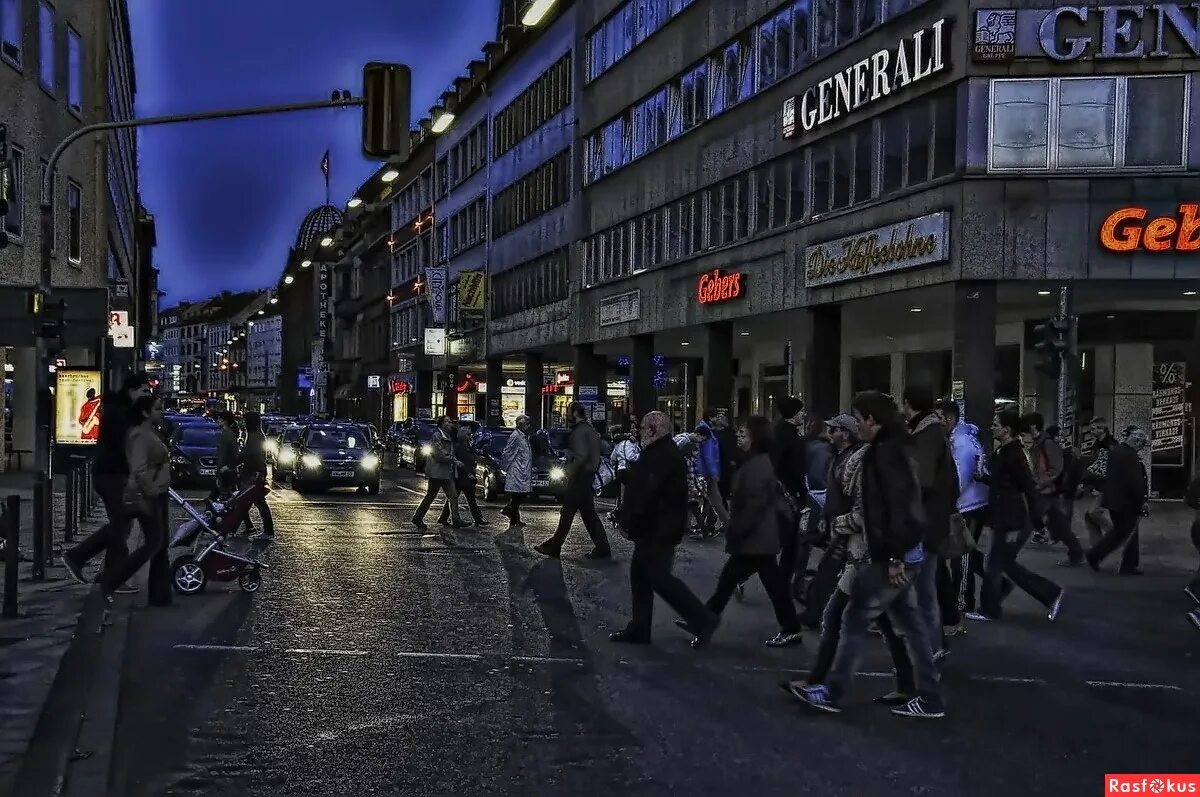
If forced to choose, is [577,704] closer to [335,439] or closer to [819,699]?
[819,699]

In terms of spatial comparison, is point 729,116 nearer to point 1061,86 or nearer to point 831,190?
point 831,190

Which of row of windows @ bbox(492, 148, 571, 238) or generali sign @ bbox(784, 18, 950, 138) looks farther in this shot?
row of windows @ bbox(492, 148, 571, 238)

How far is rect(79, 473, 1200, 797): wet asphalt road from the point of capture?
6.85m

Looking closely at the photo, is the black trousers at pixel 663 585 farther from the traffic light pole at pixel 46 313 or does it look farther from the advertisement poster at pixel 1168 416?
the advertisement poster at pixel 1168 416

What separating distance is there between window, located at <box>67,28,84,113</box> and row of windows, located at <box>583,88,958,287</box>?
15.7 metres

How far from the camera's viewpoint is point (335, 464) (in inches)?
1243

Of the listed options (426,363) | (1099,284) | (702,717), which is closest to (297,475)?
(1099,284)

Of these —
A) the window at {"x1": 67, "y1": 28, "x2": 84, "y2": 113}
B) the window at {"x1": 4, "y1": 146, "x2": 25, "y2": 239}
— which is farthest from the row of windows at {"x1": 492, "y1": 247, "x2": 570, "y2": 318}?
the window at {"x1": 4, "y1": 146, "x2": 25, "y2": 239}

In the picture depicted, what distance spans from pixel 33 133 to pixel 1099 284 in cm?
2250

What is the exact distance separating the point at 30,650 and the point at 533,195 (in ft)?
159

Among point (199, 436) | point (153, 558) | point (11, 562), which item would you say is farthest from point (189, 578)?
point (199, 436)

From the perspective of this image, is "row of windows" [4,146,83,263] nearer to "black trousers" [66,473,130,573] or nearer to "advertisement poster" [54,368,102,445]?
"advertisement poster" [54,368,102,445]

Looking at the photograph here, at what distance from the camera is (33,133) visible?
107ft

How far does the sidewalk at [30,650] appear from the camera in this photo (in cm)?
714
